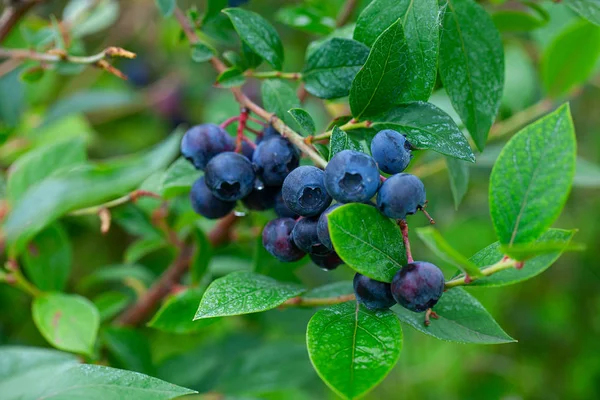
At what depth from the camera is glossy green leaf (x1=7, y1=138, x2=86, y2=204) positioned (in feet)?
3.84

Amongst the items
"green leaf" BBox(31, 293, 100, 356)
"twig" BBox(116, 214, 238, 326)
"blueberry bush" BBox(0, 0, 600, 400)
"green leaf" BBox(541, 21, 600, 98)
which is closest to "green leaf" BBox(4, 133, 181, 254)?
"blueberry bush" BBox(0, 0, 600, 400)

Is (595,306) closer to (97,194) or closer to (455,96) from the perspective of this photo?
(455,96)

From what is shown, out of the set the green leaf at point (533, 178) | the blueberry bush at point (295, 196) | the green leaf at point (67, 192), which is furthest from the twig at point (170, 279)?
the green leaf at point (533, 178)

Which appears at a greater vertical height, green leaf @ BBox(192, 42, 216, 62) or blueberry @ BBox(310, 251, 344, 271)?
green leaf @ BBox(192, 42, 216, 62)

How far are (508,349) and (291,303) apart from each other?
2.05 metres

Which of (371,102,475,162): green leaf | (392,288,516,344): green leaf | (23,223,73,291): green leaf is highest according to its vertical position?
(371,102,475,162): green leaf

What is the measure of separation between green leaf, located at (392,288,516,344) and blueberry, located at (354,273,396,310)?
0.06 meters

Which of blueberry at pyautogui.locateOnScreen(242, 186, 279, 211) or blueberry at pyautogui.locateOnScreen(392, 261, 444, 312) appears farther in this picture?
blueberry at pyautogui.locateOnScreen(242, 186, 279, 211)

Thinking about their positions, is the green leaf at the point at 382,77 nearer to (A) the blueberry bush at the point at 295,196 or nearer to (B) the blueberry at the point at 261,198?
→ (A) the blueberry bush at the point at 295,196

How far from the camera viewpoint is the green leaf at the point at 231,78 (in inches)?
33.5

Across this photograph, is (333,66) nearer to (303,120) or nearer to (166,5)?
(303,120)

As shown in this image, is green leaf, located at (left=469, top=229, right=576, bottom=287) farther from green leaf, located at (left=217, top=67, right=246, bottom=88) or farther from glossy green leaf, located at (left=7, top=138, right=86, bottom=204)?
glossy green leaf, located at (left=7, top=138, right=86, bottom=204)

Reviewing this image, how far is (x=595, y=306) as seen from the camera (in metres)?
2.49

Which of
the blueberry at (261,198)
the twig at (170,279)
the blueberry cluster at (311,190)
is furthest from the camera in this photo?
the twig at (170,279)
